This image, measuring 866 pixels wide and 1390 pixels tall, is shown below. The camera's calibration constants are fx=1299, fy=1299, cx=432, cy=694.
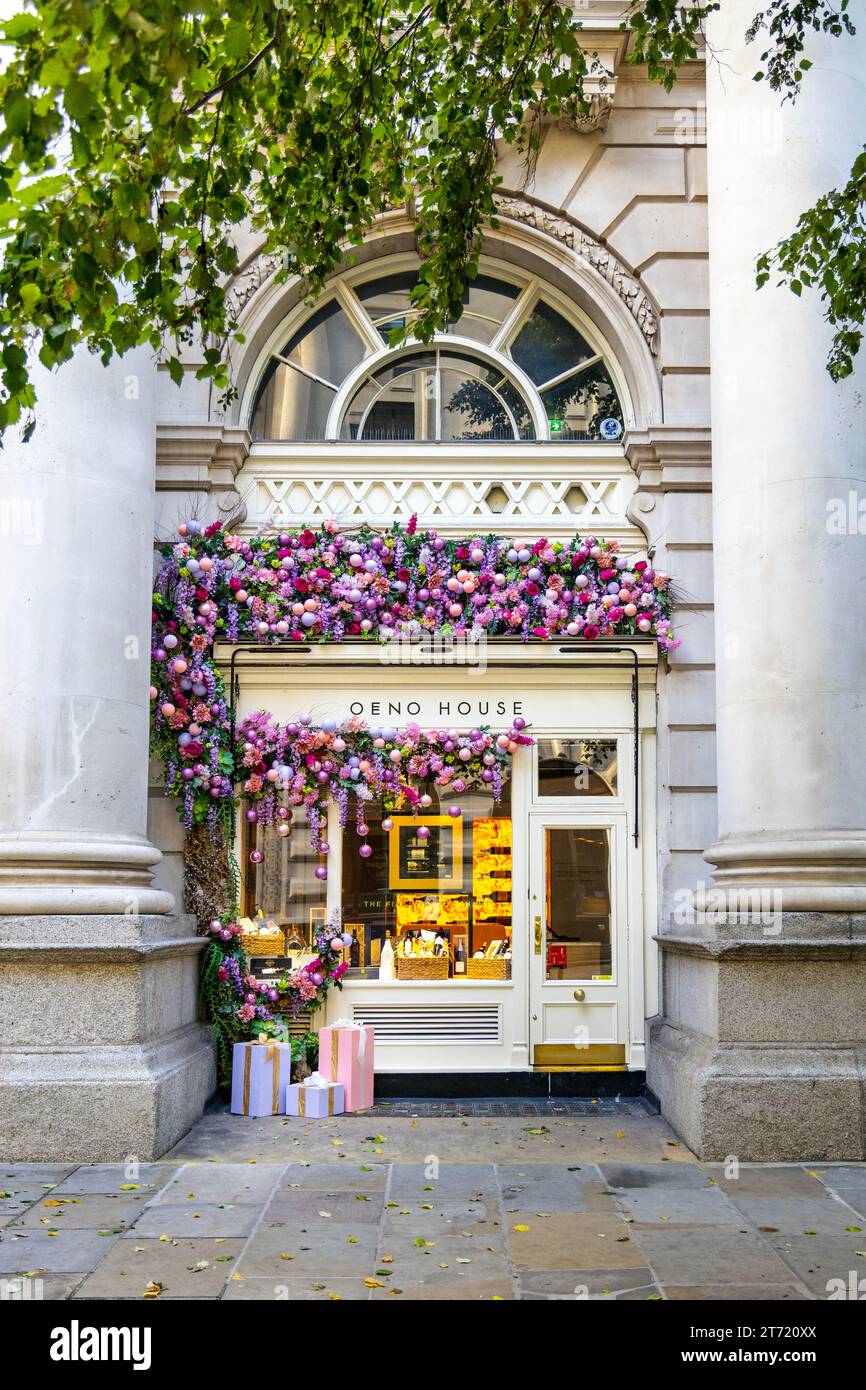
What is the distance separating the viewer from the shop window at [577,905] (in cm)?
1234

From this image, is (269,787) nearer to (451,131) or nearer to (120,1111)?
(120,1111)

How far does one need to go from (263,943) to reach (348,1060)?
1474 mm

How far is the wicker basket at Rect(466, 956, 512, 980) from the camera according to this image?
1235cm

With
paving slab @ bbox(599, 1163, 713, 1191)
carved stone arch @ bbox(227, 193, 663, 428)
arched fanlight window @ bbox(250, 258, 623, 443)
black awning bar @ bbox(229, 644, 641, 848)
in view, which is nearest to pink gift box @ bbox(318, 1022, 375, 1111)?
paving slab @ bbox(599, 1163, 713, 1191)

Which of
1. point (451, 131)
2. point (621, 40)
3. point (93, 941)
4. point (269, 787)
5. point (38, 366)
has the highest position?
point (621, 40)

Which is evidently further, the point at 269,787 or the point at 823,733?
the point at 269,787

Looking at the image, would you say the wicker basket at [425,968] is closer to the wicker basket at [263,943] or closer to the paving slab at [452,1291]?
the wicker basket at [263,943]

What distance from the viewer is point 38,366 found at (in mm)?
10203

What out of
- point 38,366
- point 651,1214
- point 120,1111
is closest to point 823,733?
point 651,1214

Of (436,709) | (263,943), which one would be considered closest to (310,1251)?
(263,943)

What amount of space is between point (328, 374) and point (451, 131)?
583 centimetres

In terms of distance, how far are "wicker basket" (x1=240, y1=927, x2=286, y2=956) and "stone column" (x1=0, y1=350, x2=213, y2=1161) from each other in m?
1.32

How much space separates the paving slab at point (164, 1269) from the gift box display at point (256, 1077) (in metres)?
3.88

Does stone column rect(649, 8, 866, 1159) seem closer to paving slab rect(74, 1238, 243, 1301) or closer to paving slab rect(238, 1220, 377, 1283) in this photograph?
paving slab rect(238, 1220, 377, 1283)
